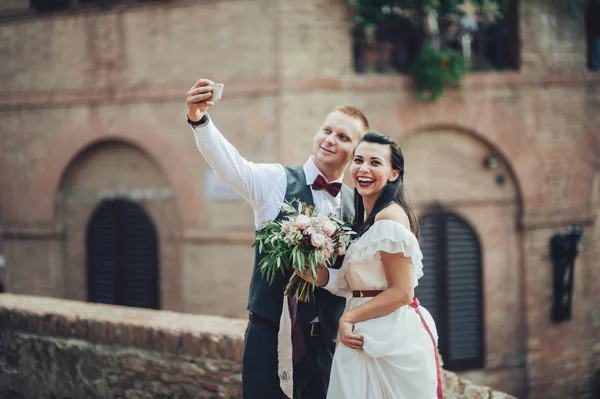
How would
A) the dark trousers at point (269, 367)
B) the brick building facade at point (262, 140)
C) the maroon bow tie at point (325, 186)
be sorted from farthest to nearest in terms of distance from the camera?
1. the brick building facade at point (262, 140)
2. the maroon bow tie at point (325, 186)
3. the dark trousers at point (269, 367)

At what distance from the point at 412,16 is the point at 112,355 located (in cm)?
608

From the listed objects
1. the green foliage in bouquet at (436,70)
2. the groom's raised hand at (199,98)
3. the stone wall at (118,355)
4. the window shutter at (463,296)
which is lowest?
the window shutter at (463,296)

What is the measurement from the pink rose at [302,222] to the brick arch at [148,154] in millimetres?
5925

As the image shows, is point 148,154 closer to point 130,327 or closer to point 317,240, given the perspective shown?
point 130,327

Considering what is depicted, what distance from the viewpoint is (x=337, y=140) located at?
3.64 metres

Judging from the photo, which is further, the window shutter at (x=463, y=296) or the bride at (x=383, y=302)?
the window shutter at (x=463, y=296)

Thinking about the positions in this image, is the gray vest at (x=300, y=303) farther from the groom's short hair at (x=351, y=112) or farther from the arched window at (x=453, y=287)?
the arched window at (x=453, y=287)

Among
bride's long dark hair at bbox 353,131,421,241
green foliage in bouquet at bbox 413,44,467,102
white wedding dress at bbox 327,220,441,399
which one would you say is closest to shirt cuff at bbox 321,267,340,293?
white wedding dress at bbox 327,220,441,399

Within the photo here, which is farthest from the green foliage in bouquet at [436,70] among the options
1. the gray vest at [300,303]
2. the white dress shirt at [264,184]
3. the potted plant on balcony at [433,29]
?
the gray vest at [300,303]

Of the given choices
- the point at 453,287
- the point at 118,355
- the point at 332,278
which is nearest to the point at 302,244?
the point at 332,278

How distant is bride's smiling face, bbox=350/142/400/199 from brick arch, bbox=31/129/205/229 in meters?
5.93

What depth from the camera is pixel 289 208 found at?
3.38 m

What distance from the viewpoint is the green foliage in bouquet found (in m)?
8.55

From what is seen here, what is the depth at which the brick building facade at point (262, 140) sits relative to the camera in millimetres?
8602
